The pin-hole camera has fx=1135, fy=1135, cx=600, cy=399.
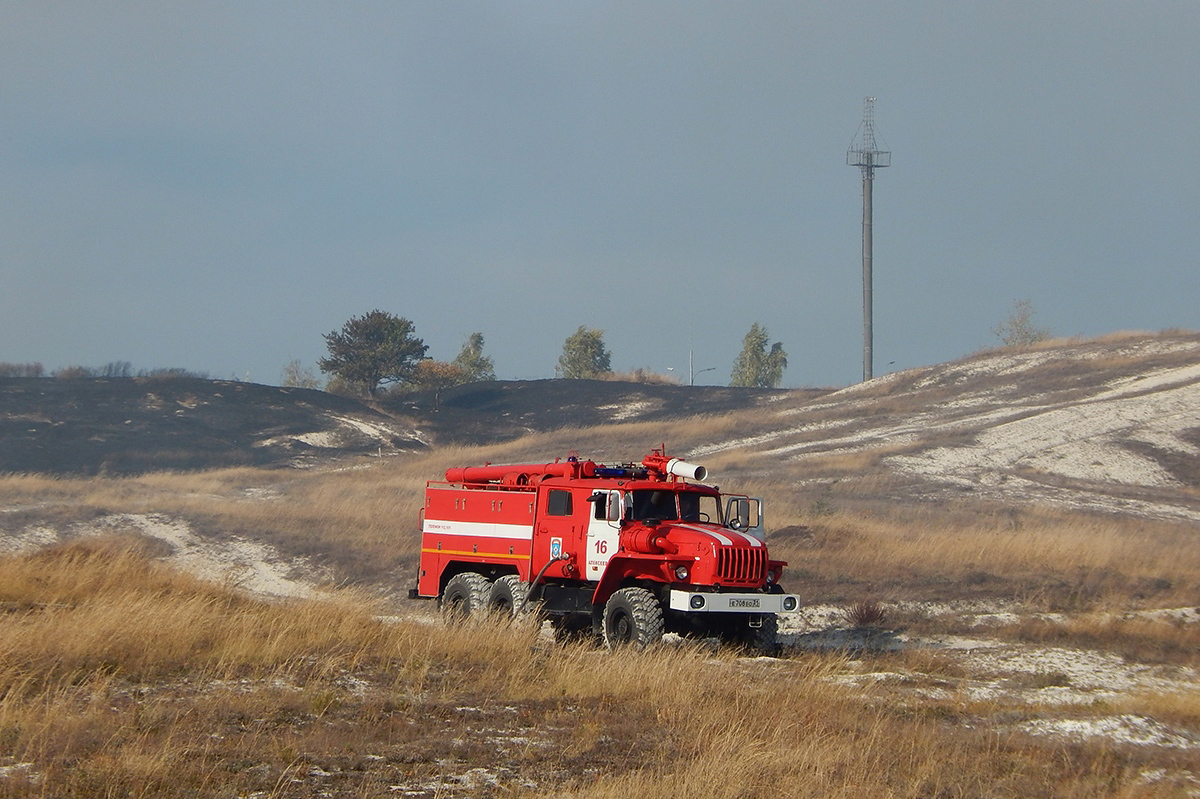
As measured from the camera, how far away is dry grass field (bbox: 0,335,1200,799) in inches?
336

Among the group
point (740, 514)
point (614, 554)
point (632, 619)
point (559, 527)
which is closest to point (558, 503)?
point (559, 527)

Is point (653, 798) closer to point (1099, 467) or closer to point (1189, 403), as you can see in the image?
point (1099, 467)

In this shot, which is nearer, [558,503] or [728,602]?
[728,602]

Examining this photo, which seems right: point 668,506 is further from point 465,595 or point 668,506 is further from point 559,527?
point 465,595

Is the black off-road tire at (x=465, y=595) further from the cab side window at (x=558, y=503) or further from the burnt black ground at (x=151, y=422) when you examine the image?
the burnt black ground at (x=151, y=422)

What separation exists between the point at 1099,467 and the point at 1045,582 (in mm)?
19687

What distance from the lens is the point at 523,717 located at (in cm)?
1052

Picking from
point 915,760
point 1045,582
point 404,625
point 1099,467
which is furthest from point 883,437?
point 915,760

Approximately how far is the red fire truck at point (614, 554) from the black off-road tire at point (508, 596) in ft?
0.07

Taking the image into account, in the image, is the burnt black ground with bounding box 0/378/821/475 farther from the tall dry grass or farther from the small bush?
the tall dry grass

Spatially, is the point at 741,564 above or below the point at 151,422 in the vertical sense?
below

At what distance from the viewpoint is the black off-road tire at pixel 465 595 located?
761 inches

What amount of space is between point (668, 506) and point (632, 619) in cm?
214

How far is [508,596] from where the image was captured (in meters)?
18.8
